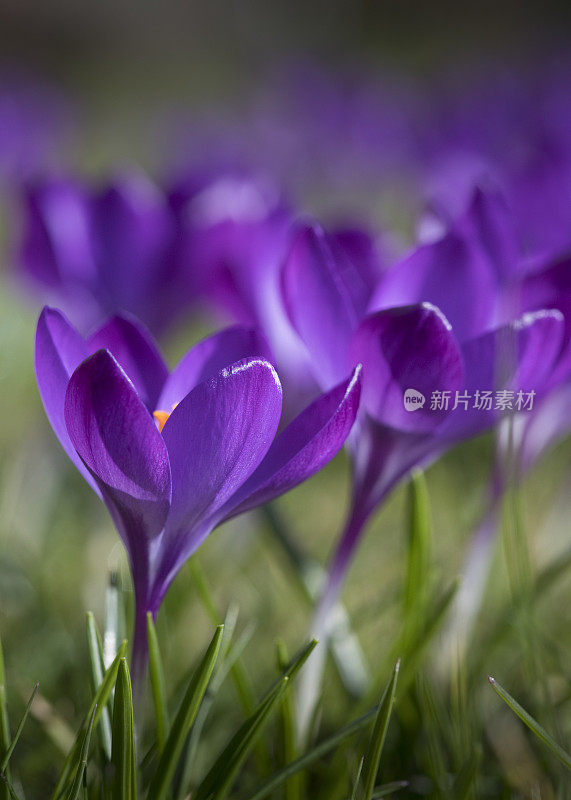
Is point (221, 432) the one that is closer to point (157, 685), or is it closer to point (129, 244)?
point (157, 685)

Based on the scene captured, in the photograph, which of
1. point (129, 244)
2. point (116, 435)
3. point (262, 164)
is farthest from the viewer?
point (262, 164)

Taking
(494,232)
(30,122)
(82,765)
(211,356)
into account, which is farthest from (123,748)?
(30,122)

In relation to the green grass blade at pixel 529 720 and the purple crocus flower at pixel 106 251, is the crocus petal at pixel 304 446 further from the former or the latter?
the purple crocus flower at pixel 106 251

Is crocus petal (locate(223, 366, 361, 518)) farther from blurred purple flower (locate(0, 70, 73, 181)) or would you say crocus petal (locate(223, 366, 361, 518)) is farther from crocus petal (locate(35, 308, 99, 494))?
blurred purple flower (locate(0, 70, 73, 181))

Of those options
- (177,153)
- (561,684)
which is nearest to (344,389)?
(561,684)

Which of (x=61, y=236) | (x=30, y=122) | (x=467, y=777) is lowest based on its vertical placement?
(x=467, y=777)

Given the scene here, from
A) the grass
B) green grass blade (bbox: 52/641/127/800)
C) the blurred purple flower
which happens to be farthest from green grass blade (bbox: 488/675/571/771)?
the blurred purple flower
